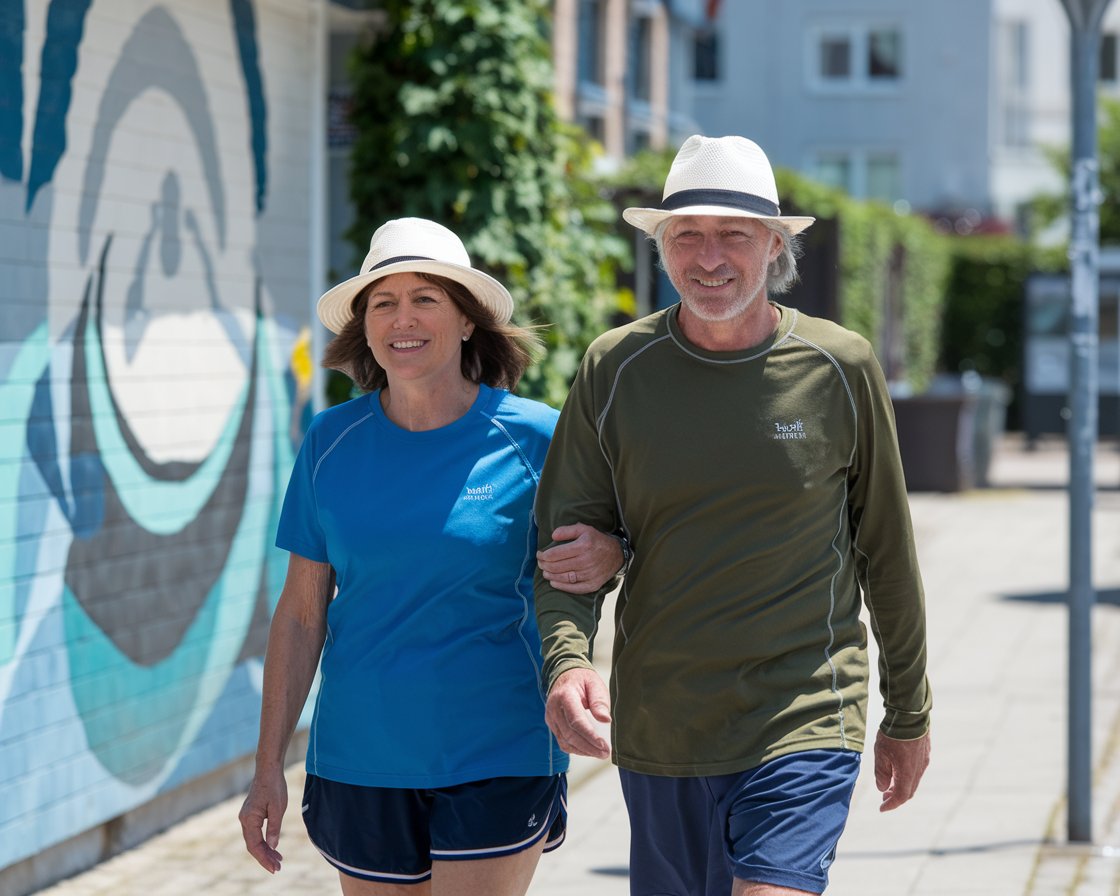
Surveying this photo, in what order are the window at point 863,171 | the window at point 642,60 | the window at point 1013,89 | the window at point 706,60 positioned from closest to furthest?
the window at point 642,60 → the window at point 706,60 → the window at point 863,171 → the window at point 1013,89

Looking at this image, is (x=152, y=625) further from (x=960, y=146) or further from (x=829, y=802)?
(x=960, y=146)

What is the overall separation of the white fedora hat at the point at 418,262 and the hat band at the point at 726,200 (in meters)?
0.41

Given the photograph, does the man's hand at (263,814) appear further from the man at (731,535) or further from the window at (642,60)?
the window at (642,60)

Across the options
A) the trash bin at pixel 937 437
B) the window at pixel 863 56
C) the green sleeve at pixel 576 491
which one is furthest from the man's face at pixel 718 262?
the window at pixel 863 56

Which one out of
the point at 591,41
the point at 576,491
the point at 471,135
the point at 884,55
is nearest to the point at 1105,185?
the point at 884,55

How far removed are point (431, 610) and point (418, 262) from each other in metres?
0.64

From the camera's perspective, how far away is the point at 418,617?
3.44 metres

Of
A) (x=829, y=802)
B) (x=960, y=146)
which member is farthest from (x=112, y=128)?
(x=960, y=146)

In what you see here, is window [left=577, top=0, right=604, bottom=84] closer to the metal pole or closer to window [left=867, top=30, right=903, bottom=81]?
the metal pole

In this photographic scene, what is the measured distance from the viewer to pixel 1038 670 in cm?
1005

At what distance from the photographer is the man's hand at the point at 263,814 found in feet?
11.7

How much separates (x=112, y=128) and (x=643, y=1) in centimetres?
1976

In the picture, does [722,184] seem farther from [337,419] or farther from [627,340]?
[337,419]

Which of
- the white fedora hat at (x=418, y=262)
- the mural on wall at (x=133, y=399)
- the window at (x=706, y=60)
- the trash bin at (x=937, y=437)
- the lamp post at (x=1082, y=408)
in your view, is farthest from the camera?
the window at (x=706, y=60)
